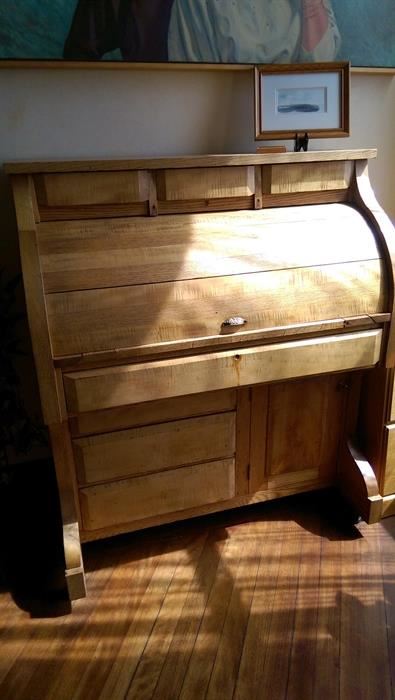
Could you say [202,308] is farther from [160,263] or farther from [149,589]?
[149,589]

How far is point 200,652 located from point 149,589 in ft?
0.92

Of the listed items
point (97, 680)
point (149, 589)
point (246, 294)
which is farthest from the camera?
point (149, 589)

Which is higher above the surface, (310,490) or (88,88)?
(88,88)

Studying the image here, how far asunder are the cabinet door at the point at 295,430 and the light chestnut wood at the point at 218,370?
18 cm

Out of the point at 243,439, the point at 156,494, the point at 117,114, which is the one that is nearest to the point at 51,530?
the point at 156,494

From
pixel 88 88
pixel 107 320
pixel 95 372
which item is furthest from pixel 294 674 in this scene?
pixel 88 88

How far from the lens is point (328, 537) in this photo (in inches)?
73.0

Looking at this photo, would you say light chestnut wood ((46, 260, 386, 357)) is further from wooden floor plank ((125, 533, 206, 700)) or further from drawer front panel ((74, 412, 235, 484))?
wooden floor plank ((125, 533, 206, 700))

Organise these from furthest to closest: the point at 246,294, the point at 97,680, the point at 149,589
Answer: the point at 149,589, the point at 246,294, the point at 97,680

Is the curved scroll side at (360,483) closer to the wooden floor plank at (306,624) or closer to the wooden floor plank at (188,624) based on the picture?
the wooden floor plank at (306,624)

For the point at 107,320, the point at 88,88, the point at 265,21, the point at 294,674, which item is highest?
the point at 265,21

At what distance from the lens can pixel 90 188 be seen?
4.69ft

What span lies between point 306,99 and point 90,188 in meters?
0.86

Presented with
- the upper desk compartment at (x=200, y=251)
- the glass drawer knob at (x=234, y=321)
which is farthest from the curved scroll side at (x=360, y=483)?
the glass drawer knob at (x=234, y=321)
